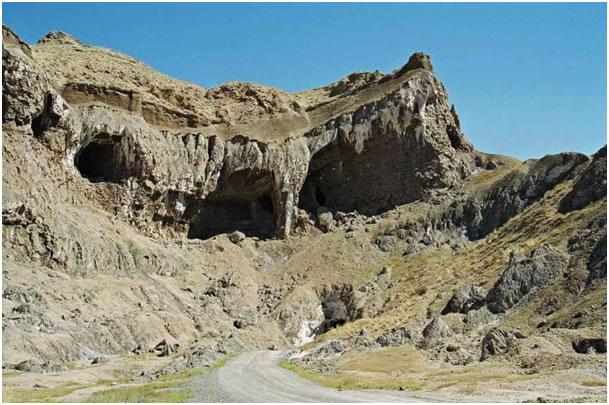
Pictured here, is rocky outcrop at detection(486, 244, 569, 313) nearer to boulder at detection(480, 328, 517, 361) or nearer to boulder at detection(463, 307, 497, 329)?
boulder at detection(463, 307, 497, 329)

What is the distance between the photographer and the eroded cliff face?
82125 mm

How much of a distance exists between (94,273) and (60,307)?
10.9 metres

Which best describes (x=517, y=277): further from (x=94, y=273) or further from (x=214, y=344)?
(x=94, y=273)

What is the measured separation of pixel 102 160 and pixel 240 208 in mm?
21707

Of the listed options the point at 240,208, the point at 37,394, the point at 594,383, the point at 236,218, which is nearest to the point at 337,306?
the point at 236,218

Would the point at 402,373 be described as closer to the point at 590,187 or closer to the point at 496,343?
the point at 496,343

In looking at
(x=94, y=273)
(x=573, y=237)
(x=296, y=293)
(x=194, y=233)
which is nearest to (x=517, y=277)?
(x=573, y=237)

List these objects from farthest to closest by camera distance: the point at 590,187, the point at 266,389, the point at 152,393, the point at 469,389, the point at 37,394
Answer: the point at 590,187
the point at 266,389
the point at 37,394
the point at 152,393
the point at 469,389

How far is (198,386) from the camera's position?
32.7 m

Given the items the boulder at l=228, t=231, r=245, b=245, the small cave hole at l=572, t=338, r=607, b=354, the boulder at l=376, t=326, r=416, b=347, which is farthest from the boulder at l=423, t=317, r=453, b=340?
the boulder at l=228, t=231, r=245, b=245

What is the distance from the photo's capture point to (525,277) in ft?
170

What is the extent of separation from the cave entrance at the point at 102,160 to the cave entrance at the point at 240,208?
13.6 metres

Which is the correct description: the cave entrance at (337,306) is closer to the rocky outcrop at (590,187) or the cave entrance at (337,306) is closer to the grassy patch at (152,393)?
the rocky outcrop at (590,187)

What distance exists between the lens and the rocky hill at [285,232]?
45.9 meters
